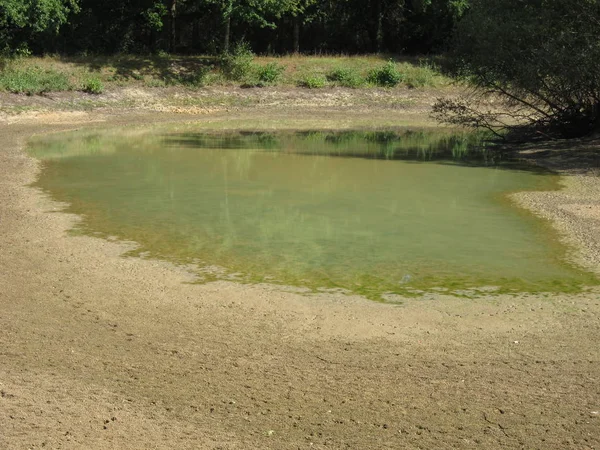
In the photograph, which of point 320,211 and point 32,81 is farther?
point 32,81

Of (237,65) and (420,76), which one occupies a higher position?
(237,65)

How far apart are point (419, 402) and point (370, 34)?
54.6 meters

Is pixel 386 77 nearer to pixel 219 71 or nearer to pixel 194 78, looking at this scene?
pixel 219 71

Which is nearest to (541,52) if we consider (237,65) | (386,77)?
(386,77)

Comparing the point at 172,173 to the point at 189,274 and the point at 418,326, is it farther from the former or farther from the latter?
the point at 418,326

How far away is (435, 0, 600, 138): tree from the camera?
83.7ft

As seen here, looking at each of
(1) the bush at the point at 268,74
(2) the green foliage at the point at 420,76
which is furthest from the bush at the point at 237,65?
(2) the green foliage at the point at 420,76

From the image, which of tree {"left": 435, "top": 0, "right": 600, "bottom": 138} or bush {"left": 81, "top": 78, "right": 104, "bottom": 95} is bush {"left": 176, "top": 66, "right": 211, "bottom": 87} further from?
tree {"left": 435, "top": 0, "right": 600, "bottom": 138}

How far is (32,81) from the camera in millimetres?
39719

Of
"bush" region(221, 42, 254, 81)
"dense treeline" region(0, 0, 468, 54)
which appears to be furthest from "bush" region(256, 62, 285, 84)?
"dense treeline" region(0, 0, 468, 54)

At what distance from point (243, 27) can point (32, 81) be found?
21920 millimetres

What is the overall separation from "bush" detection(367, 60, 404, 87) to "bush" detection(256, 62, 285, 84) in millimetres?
5493

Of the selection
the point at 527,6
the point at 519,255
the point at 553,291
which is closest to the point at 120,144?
the point at 527,6

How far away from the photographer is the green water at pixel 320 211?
13352 mm
